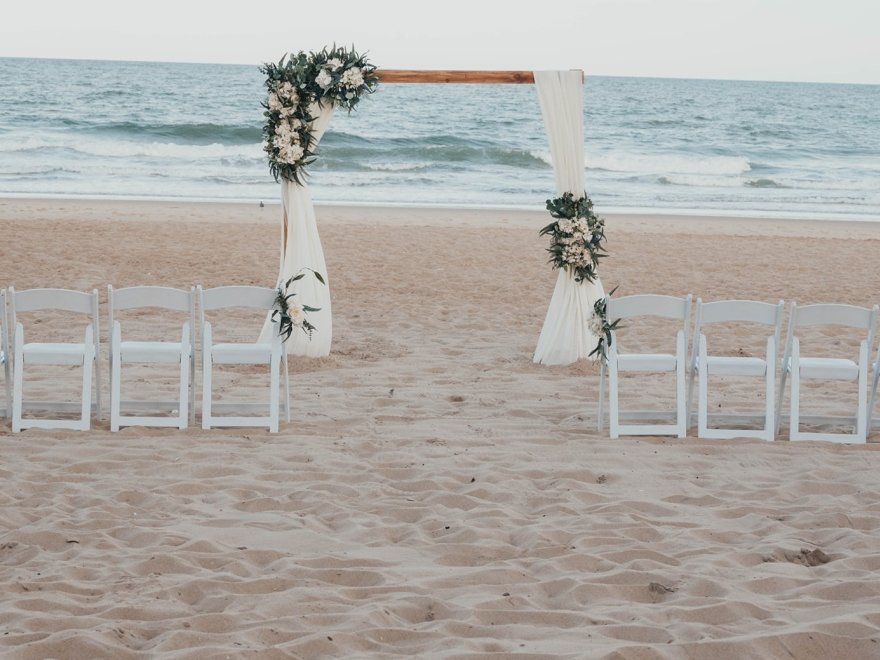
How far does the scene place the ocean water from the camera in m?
21.1

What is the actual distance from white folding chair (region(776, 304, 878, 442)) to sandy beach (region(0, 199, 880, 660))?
0.14m

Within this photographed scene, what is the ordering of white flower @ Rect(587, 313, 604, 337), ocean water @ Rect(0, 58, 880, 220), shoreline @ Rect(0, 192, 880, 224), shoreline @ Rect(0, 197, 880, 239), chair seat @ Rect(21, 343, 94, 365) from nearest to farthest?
chair seat @ Rect(21, 343, 94, 365)
white flower @ Rect(587, 313, 604, 337)
shoreline @ Rect(0, 197, 880, 239)
shoreline @ Rect(0, 192, 880, 224)
ocean water @ Rect(0, 58, 880, 220)

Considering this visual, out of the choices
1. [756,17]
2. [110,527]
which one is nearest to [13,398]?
[110,527]

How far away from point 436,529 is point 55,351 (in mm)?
2742

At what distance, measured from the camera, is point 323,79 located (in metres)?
7.38

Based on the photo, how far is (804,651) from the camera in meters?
3.41

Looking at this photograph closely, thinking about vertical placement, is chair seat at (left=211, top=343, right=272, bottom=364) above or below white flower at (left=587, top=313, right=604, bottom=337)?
below

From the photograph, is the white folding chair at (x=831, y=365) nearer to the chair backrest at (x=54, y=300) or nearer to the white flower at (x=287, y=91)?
the white flower at (x=287, y=91)

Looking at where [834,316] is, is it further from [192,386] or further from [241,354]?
[192,386]

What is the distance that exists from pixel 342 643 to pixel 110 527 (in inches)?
63.5

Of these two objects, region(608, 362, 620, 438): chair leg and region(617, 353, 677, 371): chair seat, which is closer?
region(617, 353, 677, 371): chair seat

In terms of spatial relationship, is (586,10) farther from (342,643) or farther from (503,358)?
(342,643)

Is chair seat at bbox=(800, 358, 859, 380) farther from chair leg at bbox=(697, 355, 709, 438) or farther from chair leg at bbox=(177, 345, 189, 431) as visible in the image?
chair leg at bbox=(177, 345, 189, 431)

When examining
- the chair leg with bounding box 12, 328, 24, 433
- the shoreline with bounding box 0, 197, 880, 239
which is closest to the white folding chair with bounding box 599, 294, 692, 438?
the chair leg with bounding box 12, 328, 24, 433
